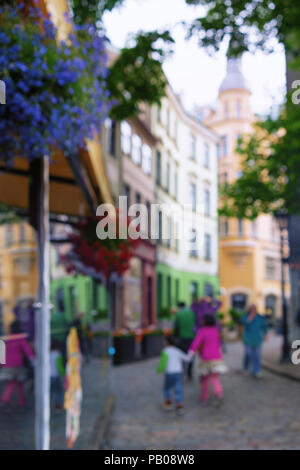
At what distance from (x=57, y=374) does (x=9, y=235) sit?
57.2 inches

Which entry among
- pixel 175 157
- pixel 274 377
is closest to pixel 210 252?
pixel 175 157

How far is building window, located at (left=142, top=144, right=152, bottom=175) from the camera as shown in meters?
6.38

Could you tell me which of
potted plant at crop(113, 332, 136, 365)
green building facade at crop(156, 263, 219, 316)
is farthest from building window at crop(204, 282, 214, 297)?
potted plant at crop(113, 332, 136, 365)

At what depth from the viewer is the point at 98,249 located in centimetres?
636

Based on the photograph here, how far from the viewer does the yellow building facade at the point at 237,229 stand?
4.92 meters

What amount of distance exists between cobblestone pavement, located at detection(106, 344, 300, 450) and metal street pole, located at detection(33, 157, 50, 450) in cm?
105

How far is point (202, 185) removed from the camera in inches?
224

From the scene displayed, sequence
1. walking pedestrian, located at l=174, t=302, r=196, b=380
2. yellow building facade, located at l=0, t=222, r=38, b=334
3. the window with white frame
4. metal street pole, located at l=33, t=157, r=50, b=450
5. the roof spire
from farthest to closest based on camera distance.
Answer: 1. the window with white frame
2. walking pedestrian, located at l=174, t=302, r=196, b=380
3. the roof spire
4. metal street pole, located at l=33, t=157, r=50, b=450
5. yellow building facade, located at l=0, t=222, r=38, b=334

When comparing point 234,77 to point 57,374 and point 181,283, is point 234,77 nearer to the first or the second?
point 181,283

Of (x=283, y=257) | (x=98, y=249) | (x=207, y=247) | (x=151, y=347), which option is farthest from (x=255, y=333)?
(x=207, y=247)

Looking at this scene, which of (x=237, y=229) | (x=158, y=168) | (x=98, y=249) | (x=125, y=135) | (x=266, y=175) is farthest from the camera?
(x=237, y=229)

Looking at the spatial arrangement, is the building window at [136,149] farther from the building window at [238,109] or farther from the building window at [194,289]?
the building window at [194,289]

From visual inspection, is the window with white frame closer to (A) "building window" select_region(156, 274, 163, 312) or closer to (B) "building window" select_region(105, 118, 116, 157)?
(B) "building window" select_region(105, 118, 116, 157)

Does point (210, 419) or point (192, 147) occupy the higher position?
point (192, 147)
